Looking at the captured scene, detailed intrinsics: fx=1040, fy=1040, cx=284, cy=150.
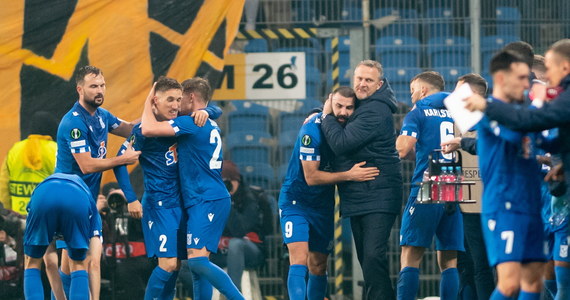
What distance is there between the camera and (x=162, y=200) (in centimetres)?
830

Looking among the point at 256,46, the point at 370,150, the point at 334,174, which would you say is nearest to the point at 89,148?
the point at 334,174

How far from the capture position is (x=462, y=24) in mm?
11312

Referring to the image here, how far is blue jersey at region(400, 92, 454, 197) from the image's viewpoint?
27.4ft

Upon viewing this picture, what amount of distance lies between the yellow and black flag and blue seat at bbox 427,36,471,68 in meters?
2.15

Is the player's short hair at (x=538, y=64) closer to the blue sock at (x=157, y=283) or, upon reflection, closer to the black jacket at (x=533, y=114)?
the black jacket at (x=533, y=114)

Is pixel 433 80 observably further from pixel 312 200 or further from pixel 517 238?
pixel 517 238

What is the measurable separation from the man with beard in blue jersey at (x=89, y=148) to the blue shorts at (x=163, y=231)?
40 centimetres

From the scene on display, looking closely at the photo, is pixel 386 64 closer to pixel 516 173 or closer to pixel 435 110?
pixel 435 110

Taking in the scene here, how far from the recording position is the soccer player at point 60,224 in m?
7.70

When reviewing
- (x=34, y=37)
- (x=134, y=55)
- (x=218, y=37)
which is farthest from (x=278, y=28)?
(x=34, y=37)

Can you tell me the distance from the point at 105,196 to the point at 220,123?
1442 millimetres

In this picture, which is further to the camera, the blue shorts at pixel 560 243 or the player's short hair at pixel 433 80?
the player's short hair at pixel 433 80

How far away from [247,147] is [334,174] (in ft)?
9.46

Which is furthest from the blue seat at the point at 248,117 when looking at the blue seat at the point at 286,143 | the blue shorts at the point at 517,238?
the blue shorts at the point at 517,238
